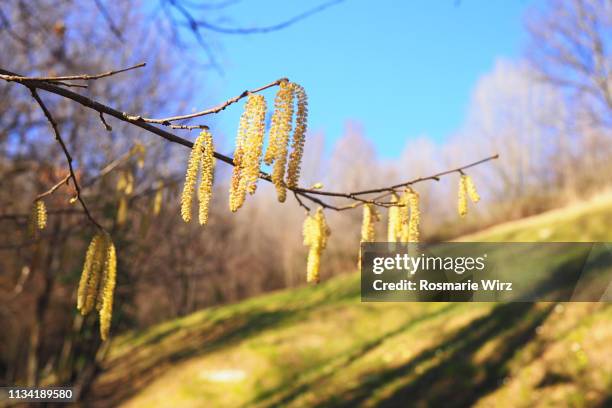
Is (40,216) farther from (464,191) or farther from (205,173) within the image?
(464,191)

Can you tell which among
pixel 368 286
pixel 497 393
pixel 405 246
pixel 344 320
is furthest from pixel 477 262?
pixel 344 320

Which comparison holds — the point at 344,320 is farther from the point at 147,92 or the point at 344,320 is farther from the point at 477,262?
the point at 477,262

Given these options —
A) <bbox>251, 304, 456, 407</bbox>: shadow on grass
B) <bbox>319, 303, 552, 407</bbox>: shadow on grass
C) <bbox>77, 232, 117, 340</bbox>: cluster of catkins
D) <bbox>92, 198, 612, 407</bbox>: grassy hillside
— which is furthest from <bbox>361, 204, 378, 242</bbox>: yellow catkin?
<bbox>251, 304, 456, 407</bbox>: shadow on grass

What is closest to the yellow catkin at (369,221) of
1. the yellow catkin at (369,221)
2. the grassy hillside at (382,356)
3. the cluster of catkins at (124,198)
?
the yellow catkin at (369,221)

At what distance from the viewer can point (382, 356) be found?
870cm

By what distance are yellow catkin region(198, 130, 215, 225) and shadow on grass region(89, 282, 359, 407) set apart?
31.7 ft

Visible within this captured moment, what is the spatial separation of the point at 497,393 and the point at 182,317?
1228 cm

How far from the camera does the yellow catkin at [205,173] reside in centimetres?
123

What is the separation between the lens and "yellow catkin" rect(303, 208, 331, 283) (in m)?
1.64

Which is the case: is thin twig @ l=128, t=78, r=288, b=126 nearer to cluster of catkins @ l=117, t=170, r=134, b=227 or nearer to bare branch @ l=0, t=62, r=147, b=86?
bare branch @ l=0, t=62, r=147, b=86

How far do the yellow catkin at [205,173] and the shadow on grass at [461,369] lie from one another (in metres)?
5.66

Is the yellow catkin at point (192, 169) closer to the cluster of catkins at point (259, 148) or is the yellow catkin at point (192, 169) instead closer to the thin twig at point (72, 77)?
the cluster of catkins at point (259, 148)

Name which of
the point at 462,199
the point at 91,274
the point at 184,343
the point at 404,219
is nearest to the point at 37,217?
the point at 91,274

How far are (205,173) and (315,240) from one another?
0.52m
